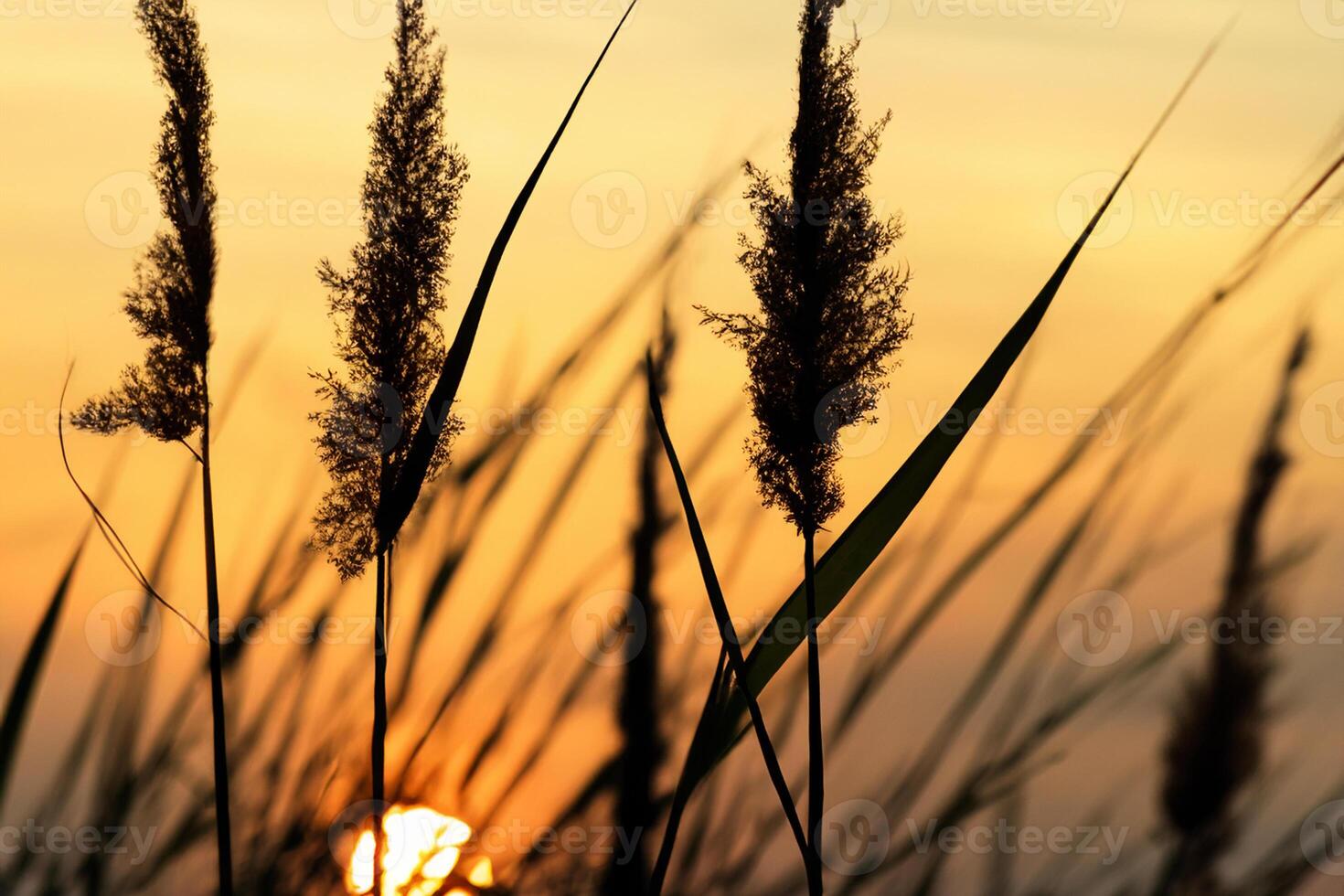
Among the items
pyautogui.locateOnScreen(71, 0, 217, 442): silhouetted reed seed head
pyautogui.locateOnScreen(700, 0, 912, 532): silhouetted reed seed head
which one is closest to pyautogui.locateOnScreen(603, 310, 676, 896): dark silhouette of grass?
pyautogui.locateOnScreen(700, 0, 912, 532): silhouetted reed seed head

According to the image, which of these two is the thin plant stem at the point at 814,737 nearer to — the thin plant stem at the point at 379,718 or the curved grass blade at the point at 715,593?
the curved grass blade at the point at 715,593

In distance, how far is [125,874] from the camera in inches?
136

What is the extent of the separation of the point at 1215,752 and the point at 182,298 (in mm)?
3494

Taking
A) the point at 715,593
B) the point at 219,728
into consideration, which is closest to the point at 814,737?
the point at 715,593

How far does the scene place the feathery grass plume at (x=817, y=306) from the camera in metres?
2.99

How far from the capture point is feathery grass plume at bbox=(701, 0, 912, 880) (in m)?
2.99

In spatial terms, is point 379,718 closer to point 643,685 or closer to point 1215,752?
point 643,685

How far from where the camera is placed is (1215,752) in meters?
3.90

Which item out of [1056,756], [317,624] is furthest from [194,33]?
[1056,756]

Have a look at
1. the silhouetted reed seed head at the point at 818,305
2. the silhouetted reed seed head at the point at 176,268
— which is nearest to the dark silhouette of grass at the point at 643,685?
the silhouetted reed seed head at the point at 818,305

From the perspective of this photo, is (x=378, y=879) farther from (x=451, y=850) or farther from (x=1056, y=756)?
(x=1056, y=756)

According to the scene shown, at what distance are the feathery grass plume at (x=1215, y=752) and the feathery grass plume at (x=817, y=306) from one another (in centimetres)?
162

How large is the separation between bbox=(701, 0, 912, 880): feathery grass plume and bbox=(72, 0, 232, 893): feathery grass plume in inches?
57.8

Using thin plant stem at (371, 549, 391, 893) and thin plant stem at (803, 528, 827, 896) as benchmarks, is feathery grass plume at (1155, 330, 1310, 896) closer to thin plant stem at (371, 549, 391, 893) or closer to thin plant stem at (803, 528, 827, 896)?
thin plant stem at (803, 528, 827, 896)
